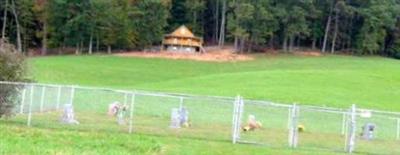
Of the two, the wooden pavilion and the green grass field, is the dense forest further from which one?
the green grass field

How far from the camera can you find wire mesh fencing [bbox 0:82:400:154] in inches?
825

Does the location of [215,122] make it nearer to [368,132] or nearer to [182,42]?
[368,132]

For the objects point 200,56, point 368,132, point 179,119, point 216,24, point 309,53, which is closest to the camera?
point 179,119

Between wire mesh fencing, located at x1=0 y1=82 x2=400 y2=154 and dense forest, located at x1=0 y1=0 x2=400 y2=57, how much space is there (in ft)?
150

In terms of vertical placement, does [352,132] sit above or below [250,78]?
below

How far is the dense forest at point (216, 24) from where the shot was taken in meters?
78.7

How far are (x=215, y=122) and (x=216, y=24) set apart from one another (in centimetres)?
6467

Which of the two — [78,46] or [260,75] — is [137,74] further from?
[78,46]

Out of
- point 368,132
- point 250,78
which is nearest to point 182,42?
point 250,78

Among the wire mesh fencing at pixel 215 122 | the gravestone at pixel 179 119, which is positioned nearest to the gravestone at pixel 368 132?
the wire mesh fencing at pixel 215 122

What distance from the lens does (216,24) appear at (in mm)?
91625

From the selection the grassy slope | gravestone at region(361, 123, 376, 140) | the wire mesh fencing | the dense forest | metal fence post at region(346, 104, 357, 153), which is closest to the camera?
metal fence post at region(346, 104, 357, 153)

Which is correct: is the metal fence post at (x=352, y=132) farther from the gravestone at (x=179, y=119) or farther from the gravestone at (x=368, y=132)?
the gravestone at (x=179, y=119)

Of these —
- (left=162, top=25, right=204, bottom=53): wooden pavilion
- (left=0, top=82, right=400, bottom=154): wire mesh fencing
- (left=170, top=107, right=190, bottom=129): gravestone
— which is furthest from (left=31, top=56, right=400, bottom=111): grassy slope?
(left=170, top=107, right=190, bottom=129): gravestone
